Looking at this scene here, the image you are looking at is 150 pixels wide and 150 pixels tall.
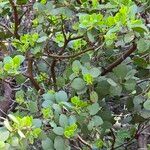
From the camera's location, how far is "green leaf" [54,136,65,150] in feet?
4.03

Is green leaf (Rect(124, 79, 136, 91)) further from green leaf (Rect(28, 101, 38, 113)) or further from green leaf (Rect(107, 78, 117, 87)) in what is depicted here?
green leaf (Rect(28, 101, 38, 113))

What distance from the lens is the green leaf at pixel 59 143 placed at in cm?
123

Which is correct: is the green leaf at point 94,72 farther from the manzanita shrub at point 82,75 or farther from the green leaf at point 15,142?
the green leaf at point 15,142

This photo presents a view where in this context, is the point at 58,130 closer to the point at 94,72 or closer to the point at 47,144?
the point at 47,144

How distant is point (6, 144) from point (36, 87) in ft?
2.33

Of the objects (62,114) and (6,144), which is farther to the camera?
(62,114)

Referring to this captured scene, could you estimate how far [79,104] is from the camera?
1355 millimetres

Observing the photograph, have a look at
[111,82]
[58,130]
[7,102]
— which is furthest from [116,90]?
[7,102]

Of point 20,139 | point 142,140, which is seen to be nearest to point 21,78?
point 20,139

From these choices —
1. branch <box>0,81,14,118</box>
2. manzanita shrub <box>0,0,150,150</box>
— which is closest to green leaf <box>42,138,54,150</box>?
manzanita shrub <box>0,0,150,150</box>

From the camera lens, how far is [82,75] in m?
1.39

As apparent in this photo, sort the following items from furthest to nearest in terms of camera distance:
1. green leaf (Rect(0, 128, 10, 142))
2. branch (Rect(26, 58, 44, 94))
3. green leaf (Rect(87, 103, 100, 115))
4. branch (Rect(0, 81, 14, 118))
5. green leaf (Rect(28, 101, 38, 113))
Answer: branch (Rect(0, 81, 14, 118)), branch (Rect(26, 58, 44, 94)), green leaf (Rect(28, 101, 38, 113)), green leaf (Rect(87, 103, 100, 115)), green leaf (Rect(0, 128, 10, 142))

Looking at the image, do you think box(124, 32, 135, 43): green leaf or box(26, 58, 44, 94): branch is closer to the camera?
box(124, 32, 135, 43): green leaf

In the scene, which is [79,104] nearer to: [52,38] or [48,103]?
[48,103]
